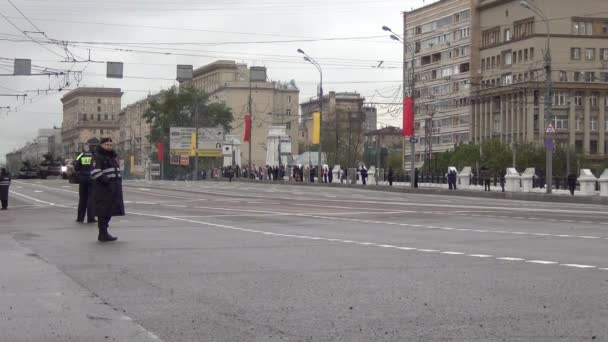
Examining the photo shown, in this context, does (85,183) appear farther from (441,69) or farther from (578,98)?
(441,69)

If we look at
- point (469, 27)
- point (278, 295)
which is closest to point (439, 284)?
point (278, 295)

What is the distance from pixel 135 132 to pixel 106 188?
168m

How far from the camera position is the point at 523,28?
98438mm

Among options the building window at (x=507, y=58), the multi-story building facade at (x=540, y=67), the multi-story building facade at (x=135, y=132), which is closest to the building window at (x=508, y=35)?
the multi-story building facade at (x=540, y=67)

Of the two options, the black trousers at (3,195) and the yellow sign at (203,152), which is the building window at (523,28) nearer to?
the yellow sign at (203,152)

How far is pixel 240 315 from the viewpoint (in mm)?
8219

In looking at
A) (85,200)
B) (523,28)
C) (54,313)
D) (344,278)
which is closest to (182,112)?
(523,28)

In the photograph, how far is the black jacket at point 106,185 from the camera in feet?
51.4

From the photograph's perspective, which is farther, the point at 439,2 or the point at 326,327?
the point at 439,2

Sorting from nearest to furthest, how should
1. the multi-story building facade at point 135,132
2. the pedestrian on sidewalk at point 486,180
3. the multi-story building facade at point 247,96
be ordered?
1. the pedestrian on sidewalk at point 486,180
2. the multi-story building facade at point 247,96
3. the multi-story building facade at point 135,132

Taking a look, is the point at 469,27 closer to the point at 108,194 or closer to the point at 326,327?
the point at 108,194

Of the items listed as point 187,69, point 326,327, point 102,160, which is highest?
point 187,69

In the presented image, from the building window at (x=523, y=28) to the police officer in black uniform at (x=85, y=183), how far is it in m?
81.5

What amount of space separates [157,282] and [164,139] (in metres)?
134
